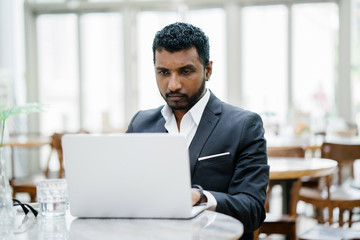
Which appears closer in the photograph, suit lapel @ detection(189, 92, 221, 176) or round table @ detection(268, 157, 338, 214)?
suit lapel @ detection(189, 92, 221, 176)

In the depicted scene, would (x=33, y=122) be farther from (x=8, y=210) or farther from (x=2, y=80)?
(x=8, y=210)

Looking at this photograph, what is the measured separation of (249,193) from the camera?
51.8 inches

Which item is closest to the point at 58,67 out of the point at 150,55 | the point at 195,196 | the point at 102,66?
the point at 102,66

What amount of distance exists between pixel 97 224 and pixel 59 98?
662 centimetres

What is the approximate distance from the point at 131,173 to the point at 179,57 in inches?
20.2

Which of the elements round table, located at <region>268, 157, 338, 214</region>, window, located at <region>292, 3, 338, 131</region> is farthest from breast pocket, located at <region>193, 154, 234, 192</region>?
window, located at <region>292, 3, 338, 131</region>

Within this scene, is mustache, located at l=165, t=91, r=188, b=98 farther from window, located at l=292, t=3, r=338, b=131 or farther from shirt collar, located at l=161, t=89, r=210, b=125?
window, located at l=292, t=3, r=338, b=131

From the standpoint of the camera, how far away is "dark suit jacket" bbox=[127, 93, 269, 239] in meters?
1.31

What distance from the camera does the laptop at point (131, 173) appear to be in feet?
3.38

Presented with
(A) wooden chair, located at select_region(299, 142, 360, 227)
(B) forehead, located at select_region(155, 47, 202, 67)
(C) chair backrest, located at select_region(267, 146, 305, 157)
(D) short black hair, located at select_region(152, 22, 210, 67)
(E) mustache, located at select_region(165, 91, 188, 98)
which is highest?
(D) short black hair, located at select_region(152, 22, 210, 67)

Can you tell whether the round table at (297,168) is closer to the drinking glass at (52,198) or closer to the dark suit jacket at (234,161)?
the dark suit jacket at (234,161)

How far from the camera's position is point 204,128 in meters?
1.49

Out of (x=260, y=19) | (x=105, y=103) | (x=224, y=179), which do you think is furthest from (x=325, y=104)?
(x=224, y=179)

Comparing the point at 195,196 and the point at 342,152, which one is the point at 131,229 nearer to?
the point at 195,196
